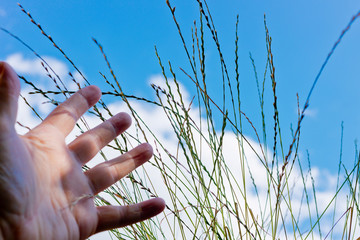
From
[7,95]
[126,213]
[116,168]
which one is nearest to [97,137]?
[116,168]

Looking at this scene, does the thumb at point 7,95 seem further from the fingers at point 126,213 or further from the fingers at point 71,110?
the fingers at point 126,213

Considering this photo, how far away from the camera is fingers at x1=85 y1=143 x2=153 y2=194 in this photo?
160cm

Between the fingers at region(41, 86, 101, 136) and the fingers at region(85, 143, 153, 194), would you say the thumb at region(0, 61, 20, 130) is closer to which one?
the fingers at region(41, 86, 101, 136)

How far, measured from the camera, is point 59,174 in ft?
4.85

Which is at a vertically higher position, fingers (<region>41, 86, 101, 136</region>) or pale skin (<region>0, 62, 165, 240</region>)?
fingers (<region>41, 86, 101, 136</region>)

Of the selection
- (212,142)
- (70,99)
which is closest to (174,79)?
(212,142)

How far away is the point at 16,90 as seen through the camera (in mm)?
1287

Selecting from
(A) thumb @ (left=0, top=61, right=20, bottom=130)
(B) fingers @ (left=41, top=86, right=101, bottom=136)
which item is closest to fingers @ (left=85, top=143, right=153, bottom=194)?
(B) fingers @ (left=41, top=86, right=101, bottom=136)

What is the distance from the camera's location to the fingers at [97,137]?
1.62 meters

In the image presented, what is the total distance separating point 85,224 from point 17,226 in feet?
0.94

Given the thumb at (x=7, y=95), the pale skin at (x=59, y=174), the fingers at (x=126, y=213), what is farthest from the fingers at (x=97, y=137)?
the thumb at (x=7, y=95)

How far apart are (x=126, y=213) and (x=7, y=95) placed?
0.63 metres

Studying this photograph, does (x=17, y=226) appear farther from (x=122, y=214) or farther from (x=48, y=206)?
(x=122, y=214)

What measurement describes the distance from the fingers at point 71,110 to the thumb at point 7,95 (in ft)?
1.02
